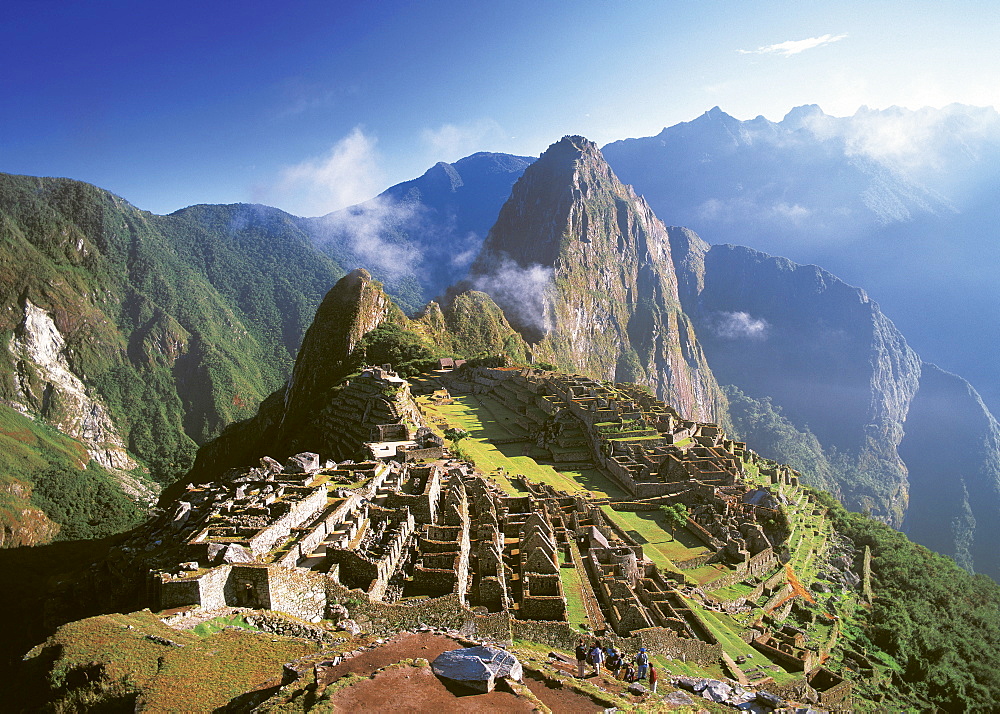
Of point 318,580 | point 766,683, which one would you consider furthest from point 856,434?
point 318,580

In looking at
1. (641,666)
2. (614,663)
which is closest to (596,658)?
(614,663)

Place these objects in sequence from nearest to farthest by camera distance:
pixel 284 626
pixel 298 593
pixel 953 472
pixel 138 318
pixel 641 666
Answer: pixel 284 626 → pixel 298 593 → pixel 641 666 → pixel 138 318 → pixel 953 472

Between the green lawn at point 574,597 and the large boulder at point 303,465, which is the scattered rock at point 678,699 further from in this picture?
the large boulder at point 303,465

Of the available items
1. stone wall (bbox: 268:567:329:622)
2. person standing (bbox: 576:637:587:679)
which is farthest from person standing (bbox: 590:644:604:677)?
stone wall (bbox: 268:567:329:622)

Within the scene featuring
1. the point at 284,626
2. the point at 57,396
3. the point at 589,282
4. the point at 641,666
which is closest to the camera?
the point at 284,626

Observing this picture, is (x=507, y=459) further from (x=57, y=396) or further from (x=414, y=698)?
(x=57, y=396)

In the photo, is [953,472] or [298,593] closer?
[298,593]

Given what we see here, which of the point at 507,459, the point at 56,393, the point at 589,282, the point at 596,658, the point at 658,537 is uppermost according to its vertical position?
the point at 589,282
